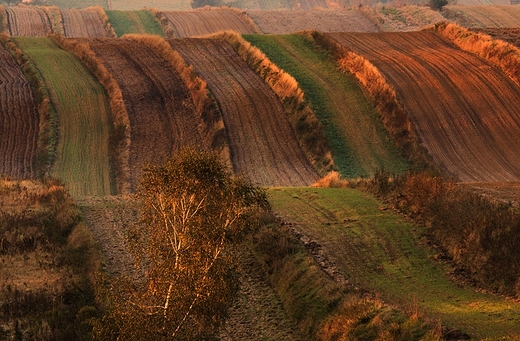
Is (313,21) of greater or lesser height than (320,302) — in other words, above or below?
below

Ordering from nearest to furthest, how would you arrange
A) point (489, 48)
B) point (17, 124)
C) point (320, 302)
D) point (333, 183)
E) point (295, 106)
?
point (320, 302) → point (333, 183) → point (17, 124) → point (295, 106) → point (489, 48)

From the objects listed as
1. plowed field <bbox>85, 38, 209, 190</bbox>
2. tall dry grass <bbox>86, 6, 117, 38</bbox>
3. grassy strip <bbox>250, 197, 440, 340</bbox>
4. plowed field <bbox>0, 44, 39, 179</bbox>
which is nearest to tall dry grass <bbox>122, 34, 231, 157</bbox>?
plowed field <bbox>85, 38, 209, 190</bbox>

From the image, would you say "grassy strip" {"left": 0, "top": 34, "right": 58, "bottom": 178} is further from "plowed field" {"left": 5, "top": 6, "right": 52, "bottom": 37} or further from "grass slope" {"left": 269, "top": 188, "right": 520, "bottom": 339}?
"plowed field" {"left": 5, "top": 6, "right": 52, "bottom": 37}

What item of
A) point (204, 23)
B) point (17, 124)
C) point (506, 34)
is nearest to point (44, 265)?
point (17, 124)

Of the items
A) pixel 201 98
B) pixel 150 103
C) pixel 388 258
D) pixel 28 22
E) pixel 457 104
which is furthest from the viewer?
pixel 28 22

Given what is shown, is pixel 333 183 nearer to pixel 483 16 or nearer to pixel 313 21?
pixel 313 21

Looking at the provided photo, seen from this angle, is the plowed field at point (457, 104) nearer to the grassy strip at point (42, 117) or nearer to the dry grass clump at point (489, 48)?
the dry grass clump at point (489, 48)

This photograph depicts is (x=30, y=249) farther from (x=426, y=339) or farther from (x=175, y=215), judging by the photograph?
(x=426, y=339)

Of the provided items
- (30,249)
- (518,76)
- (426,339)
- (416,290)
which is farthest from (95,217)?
(518,76)
